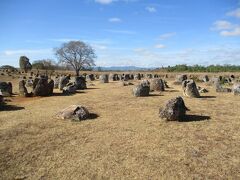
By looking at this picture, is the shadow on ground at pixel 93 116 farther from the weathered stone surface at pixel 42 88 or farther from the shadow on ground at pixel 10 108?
the weathered stone surface at pixel 42 88

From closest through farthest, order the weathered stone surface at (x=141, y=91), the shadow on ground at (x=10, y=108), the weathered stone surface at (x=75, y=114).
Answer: the weathered stone surface at (x=75, y=114)
the shadow on ground at (x=10, y=108)
the weathered stone surface at (x=141, y=91)

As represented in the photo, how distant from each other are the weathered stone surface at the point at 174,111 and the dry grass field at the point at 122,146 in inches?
16.2

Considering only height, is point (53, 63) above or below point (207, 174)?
above

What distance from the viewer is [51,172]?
988 cm

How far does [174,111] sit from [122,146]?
468 centimetres

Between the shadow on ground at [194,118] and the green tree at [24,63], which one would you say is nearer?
the shadow on ground at [194,118]

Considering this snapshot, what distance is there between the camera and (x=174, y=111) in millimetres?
15703

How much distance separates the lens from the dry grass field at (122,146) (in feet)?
32.2

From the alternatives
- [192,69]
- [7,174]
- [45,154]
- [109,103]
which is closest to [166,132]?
[45,154]

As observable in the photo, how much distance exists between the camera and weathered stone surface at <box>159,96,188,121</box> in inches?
619

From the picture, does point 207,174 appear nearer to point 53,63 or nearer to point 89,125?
point 89,125

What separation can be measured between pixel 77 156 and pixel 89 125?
14.4 ft

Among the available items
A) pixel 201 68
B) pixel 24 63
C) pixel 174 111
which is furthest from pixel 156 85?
pixel 201 68

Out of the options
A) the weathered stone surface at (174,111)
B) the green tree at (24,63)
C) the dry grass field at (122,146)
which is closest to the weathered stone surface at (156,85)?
the dry grass field at (122,146)
